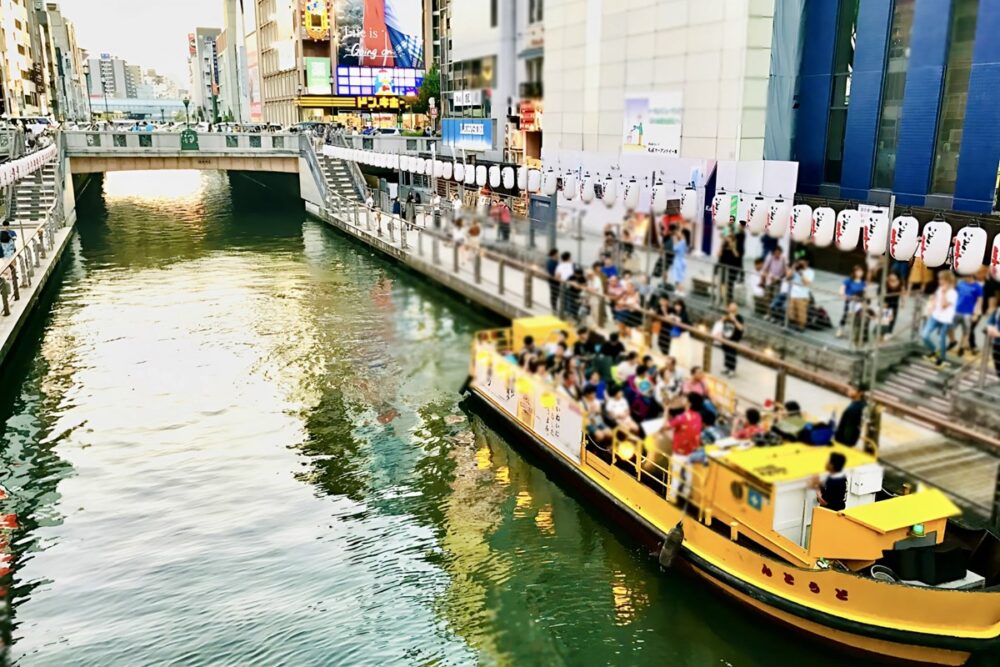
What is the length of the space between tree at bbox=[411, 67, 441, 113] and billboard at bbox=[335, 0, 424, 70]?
4952mm

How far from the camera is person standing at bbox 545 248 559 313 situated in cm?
1356

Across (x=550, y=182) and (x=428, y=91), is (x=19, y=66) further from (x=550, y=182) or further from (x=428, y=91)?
(x=550, y=182)

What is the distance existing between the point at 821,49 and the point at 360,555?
1915 cm

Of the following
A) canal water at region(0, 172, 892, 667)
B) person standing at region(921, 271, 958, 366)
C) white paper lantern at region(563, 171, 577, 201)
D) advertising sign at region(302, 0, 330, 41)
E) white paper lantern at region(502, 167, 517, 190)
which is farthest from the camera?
advertising sign at region(302, 0, 330, 41)

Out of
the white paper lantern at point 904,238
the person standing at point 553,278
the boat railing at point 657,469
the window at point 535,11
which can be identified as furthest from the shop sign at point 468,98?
the boat railing at point 657,469

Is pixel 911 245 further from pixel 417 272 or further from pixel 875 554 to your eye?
pixel 417 272

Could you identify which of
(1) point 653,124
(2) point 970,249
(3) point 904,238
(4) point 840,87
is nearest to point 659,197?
(1) point 653,124

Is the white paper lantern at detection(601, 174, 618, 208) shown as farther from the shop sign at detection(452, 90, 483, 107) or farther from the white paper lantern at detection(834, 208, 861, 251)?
the shop sign at detection(452, 90, 483, 107)

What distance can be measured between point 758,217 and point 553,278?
9179mm

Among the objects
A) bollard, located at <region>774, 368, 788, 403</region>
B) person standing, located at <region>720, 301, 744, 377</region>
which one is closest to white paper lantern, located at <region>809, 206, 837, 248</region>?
person standing, located at <region>720, 301, 744, 377</region>

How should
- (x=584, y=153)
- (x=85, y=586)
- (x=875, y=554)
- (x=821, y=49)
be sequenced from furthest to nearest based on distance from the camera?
(x=584, y=153) → (x=821, y=49) → (x=85, y=586) → (x=875, y=554)

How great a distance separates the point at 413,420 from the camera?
15555mm

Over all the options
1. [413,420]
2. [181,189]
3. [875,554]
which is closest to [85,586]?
[413,420]

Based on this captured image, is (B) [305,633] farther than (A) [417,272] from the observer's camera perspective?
No
